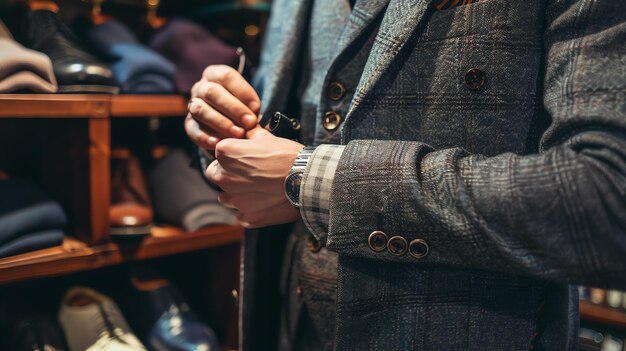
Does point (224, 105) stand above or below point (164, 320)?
above

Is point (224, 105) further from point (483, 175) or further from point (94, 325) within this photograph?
point (94, 325)

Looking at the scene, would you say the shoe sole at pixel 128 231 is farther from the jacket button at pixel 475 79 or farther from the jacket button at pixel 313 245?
the jacket button at pixel 475 79

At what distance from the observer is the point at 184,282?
4.39 feet

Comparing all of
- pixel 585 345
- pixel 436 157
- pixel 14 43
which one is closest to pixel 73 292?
pixel 14 43

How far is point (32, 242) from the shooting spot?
87 centimetres

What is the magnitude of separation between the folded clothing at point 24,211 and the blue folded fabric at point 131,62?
262 millimetres

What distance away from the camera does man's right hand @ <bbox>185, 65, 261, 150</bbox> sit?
2.17ft

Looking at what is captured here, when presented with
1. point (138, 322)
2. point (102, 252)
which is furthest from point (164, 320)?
point (102, 252)

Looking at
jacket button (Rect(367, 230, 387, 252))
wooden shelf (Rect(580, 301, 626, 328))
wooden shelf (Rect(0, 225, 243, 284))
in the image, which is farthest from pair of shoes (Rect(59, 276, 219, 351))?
wooden shelf (Rect(580, 301, 626, 328))

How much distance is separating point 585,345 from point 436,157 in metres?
1.30

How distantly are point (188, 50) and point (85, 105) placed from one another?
→ 1.02ft

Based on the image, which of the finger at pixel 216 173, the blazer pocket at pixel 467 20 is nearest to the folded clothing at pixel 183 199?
the finger at pixel 216 173

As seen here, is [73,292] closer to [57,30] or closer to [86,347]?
[86,347]

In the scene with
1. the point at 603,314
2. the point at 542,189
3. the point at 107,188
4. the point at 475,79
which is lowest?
the point at 603,314
